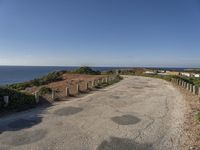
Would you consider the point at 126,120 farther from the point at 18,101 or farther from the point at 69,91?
the point at 69,91

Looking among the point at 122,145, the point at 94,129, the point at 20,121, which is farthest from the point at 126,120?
the point at 20,121

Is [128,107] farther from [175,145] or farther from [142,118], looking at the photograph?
[175,145]

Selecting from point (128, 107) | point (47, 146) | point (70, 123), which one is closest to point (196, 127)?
point (128, 107)

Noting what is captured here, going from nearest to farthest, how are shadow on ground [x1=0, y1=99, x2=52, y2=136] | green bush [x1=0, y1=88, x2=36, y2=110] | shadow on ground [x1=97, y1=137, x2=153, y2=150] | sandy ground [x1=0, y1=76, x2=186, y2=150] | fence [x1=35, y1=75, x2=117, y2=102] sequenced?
shadow on ground [x1=97, y1=137, x2=153, y2=150]
sandy ground [x1=0, y1=76, x2=186, y2=150]
shadow on ground [x1=0, y1=99, x2=52, y2=136]
green bush [x1=0, y1=88, x2=36, y2=110]
fence [x1=35, y1=75, x2=117, y2=102]

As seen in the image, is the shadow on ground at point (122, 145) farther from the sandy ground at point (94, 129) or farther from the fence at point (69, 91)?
the fence at point (69, 91)

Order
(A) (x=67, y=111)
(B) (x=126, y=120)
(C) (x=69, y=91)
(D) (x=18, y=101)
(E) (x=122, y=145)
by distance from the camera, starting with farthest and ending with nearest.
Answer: (C) (x=69, y=91)
(D) (x=18, y=101)
(A) (x=67, y=111)
(B) (x=126, y=120)
(E) (x=122, y=145)

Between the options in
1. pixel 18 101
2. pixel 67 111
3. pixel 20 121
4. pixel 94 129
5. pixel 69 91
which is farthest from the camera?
pixel 69 91

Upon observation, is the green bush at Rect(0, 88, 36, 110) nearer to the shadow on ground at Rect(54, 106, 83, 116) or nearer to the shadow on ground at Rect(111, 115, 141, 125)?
the shadow on ground at Rect(54, 106, 83, 116)

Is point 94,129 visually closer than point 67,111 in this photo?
Yes

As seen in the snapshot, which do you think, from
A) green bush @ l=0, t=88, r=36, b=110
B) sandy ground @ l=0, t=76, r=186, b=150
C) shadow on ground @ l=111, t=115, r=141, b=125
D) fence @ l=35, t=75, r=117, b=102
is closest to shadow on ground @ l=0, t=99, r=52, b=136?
sandy ground @ l=0, t=76, r=186, b=150

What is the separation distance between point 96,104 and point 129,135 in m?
5.70

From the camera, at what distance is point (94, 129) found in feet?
26.3

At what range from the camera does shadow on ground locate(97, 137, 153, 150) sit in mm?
6266

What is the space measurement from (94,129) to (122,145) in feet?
5.92
